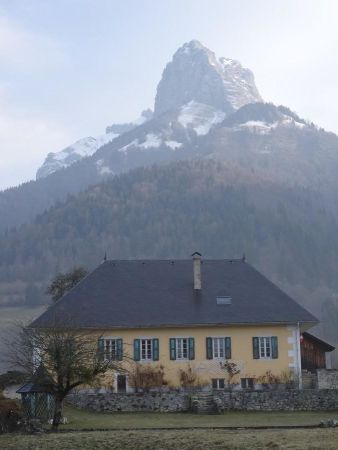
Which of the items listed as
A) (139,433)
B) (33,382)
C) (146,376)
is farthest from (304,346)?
(139,433)

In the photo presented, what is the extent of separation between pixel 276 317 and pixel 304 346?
8.69 m

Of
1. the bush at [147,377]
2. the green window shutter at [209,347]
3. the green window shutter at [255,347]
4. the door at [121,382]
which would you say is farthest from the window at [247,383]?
the door at [121,382]

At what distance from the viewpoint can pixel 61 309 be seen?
47719mm

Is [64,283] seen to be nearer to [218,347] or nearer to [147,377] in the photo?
[147,377]

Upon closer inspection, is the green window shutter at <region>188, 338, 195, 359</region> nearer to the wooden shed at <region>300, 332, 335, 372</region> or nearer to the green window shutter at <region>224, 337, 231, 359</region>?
the green window shutter at <region>224, 337, 231, 359</region>

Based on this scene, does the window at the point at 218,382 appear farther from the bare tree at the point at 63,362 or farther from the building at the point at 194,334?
the bare tree at the point at 63,362

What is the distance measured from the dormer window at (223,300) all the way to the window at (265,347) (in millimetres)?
2894

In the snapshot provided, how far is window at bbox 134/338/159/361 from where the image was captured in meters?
47.1

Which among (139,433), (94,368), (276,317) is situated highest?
(276,317)

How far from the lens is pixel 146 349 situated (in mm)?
47219

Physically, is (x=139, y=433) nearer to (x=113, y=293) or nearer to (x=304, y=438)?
(x=304, y=438)

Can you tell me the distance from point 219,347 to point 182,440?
21.8 m

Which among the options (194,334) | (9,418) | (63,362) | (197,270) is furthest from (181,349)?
(9,418)

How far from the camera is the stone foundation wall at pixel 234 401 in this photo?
38.8 m
